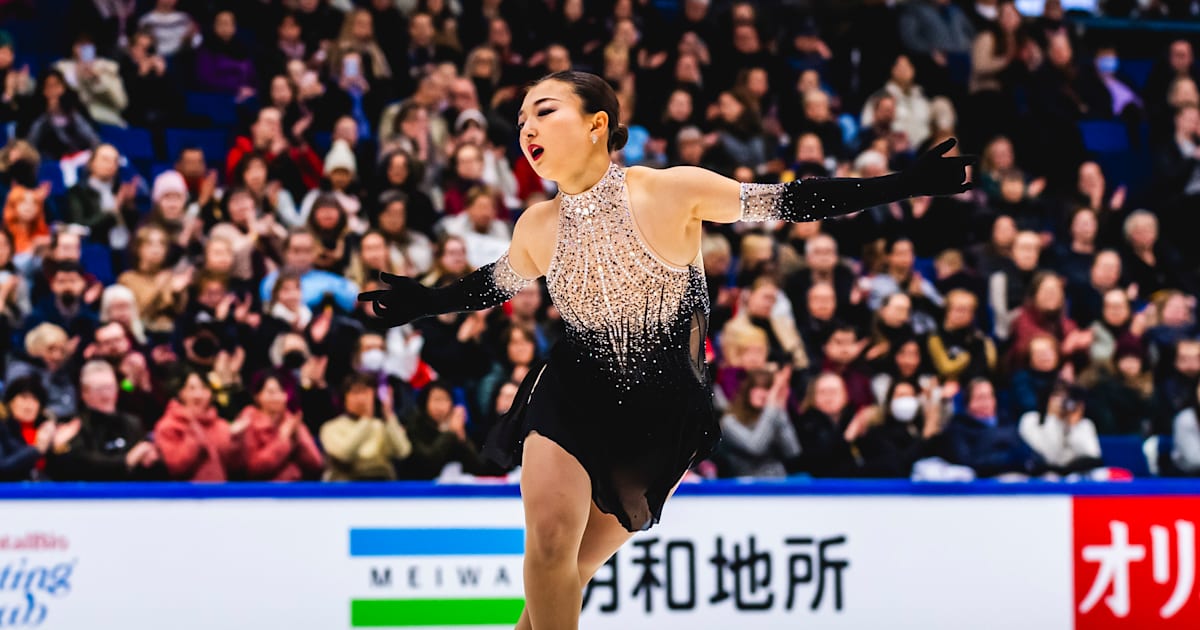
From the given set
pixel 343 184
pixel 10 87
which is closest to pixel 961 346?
pixel 343 184

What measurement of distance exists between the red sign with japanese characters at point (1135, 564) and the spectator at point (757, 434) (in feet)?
4.57

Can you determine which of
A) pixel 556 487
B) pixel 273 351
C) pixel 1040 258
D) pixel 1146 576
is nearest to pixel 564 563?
pixel 556 487

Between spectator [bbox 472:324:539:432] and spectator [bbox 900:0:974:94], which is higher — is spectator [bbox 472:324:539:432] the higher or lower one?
the lower one

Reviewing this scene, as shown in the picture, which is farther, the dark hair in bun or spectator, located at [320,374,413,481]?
spectator, located at [320,374,413,481]

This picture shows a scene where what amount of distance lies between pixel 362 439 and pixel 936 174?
368cm

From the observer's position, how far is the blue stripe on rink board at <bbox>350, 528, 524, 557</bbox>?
17.3 ft

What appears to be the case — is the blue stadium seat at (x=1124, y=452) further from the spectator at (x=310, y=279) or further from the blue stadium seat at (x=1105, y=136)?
the spectator at (x=310, y=279)

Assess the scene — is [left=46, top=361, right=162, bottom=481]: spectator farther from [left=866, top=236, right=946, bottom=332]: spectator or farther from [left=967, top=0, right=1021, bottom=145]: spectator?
[left=967, top=0, right=1021, bottom=145]: spectator

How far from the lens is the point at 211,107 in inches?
354

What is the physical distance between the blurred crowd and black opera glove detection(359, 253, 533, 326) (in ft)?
8.41

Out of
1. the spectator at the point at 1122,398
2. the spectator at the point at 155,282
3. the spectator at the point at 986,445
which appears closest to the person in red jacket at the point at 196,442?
the spectator at the point at 155,282

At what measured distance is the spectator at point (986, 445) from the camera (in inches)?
271

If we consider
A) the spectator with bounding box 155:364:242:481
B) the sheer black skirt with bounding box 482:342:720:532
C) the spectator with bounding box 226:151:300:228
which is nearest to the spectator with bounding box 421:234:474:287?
the spectator with bounding box 226:151:300:228

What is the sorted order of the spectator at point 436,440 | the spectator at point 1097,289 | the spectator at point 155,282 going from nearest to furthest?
the spectator at point 436,440, the spectator at point 155,282, the spectator at point 1097,289
